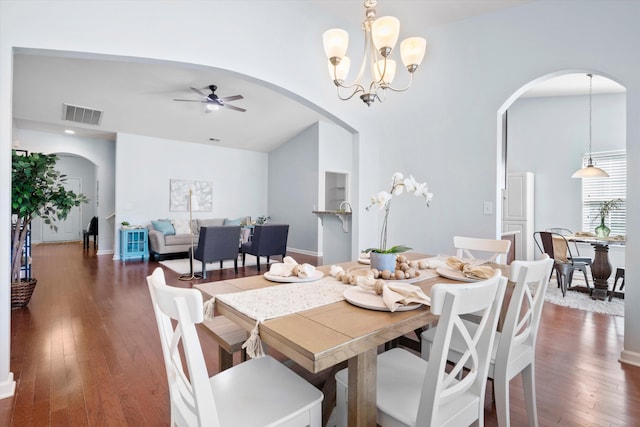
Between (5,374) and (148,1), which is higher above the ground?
(148,1)

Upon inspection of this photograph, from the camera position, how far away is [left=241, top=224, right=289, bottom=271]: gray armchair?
18.9 ft

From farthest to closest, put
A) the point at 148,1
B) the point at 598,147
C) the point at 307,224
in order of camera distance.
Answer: the point at 307,224 < the point at 598,147 < the point at 148,1

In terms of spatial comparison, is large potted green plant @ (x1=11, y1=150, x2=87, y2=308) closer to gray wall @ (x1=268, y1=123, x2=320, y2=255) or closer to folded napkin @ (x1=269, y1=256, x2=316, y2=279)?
folded napkin @ (x1=269, y1=256, x2=316, y2=279)

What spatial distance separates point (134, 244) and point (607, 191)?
29.9ft

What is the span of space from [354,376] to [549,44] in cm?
325

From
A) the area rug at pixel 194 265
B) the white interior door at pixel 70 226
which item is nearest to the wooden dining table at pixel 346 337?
the area rug at pixel 194 265

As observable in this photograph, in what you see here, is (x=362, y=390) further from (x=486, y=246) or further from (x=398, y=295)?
(x=486, y=246)

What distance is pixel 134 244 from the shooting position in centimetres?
686

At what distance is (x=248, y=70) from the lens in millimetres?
2814

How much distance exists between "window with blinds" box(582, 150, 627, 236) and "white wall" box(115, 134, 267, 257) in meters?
7.27

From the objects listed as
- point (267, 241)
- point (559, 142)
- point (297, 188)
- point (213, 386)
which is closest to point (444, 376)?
point (213, 386)

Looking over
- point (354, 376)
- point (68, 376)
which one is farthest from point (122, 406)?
point (354, 376)

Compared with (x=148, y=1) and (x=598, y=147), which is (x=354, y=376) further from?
(x=598, y=147)

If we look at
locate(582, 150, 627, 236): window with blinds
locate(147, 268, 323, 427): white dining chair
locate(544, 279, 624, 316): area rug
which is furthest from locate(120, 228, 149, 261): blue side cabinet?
locate(582, 150, 627, 236): window with blinds
